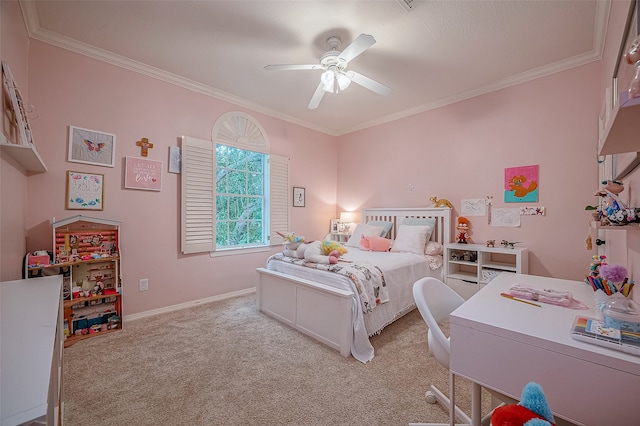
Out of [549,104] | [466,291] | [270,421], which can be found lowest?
[270,421]

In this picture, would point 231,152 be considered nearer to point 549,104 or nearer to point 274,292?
point 274,292

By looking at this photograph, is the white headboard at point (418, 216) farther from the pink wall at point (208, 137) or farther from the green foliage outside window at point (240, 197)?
the green foliage outside window at point (240, 197)

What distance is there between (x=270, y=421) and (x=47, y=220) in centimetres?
256

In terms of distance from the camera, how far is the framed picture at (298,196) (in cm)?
429

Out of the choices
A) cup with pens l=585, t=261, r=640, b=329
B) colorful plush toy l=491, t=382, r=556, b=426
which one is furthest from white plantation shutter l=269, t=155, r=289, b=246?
colorful plush toy l=491, t=382, r=556, b=426

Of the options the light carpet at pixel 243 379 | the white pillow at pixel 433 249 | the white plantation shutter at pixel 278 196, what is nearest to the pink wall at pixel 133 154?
the white plantation shutter at pixel 278 196

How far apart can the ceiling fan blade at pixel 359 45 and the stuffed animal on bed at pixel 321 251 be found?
169 cm

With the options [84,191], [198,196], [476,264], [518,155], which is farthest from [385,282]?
[84,191]

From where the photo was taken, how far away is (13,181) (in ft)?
5.70

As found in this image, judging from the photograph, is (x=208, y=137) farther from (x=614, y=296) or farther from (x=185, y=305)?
(x=614, y=296)

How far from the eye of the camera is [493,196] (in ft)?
10.4

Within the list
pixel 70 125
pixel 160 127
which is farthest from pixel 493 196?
pixel 70 125

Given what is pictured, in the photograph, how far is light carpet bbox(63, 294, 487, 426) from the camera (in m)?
1.47

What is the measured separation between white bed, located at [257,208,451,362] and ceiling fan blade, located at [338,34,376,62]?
181 cm
